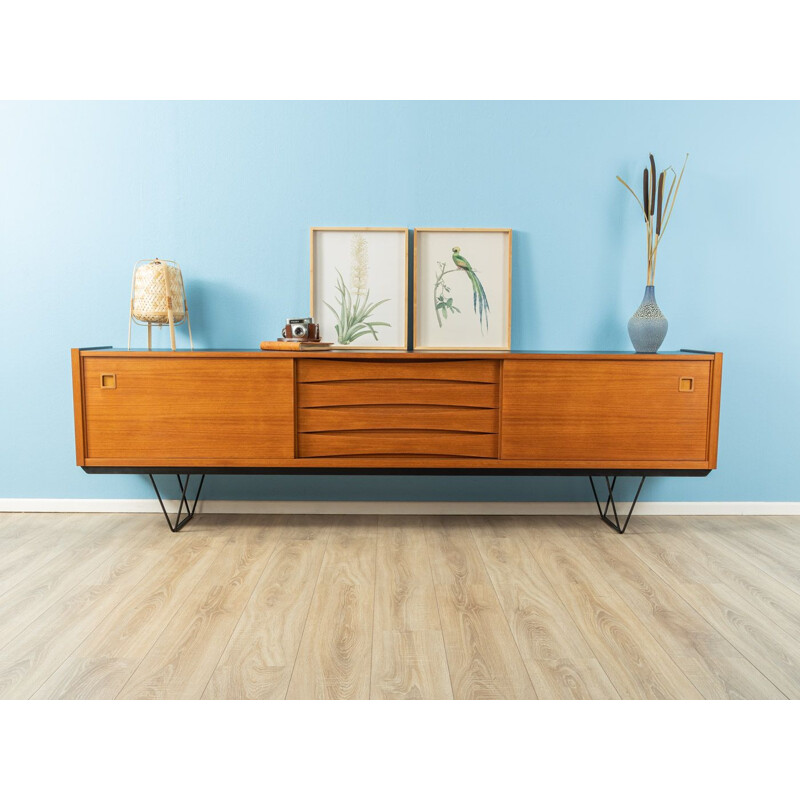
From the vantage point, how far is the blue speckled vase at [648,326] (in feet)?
9.64

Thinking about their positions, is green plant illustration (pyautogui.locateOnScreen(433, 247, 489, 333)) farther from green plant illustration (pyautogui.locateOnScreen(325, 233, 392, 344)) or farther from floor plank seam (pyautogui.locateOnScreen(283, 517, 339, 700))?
floor plank seam (pyautogui.locateOnScreen(283, 517, 339, 700))

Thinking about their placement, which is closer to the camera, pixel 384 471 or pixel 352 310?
pixel 384 471

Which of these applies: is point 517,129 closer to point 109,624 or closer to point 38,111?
point 38,111

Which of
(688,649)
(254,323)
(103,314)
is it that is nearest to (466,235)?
(254,323)

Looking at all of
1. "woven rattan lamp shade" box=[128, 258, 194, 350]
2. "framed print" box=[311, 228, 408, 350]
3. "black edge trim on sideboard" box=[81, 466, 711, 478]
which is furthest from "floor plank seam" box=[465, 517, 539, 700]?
"woven rattan lamp shade" box=[128, 258, 194, 350]

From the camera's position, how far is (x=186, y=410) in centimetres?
280

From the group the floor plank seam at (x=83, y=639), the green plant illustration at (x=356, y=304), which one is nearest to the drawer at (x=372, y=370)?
the green plant illustration at (x=356, y=304)

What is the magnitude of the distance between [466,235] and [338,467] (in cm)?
114

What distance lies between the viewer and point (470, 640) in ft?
6.48

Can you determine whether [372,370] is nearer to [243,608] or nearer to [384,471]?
[384,471]

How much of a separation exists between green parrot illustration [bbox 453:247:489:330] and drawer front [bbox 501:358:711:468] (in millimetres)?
406

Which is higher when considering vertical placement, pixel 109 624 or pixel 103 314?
pixel 103 314

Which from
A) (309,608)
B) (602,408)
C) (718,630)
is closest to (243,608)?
(309,608)

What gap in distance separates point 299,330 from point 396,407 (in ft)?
1.70
